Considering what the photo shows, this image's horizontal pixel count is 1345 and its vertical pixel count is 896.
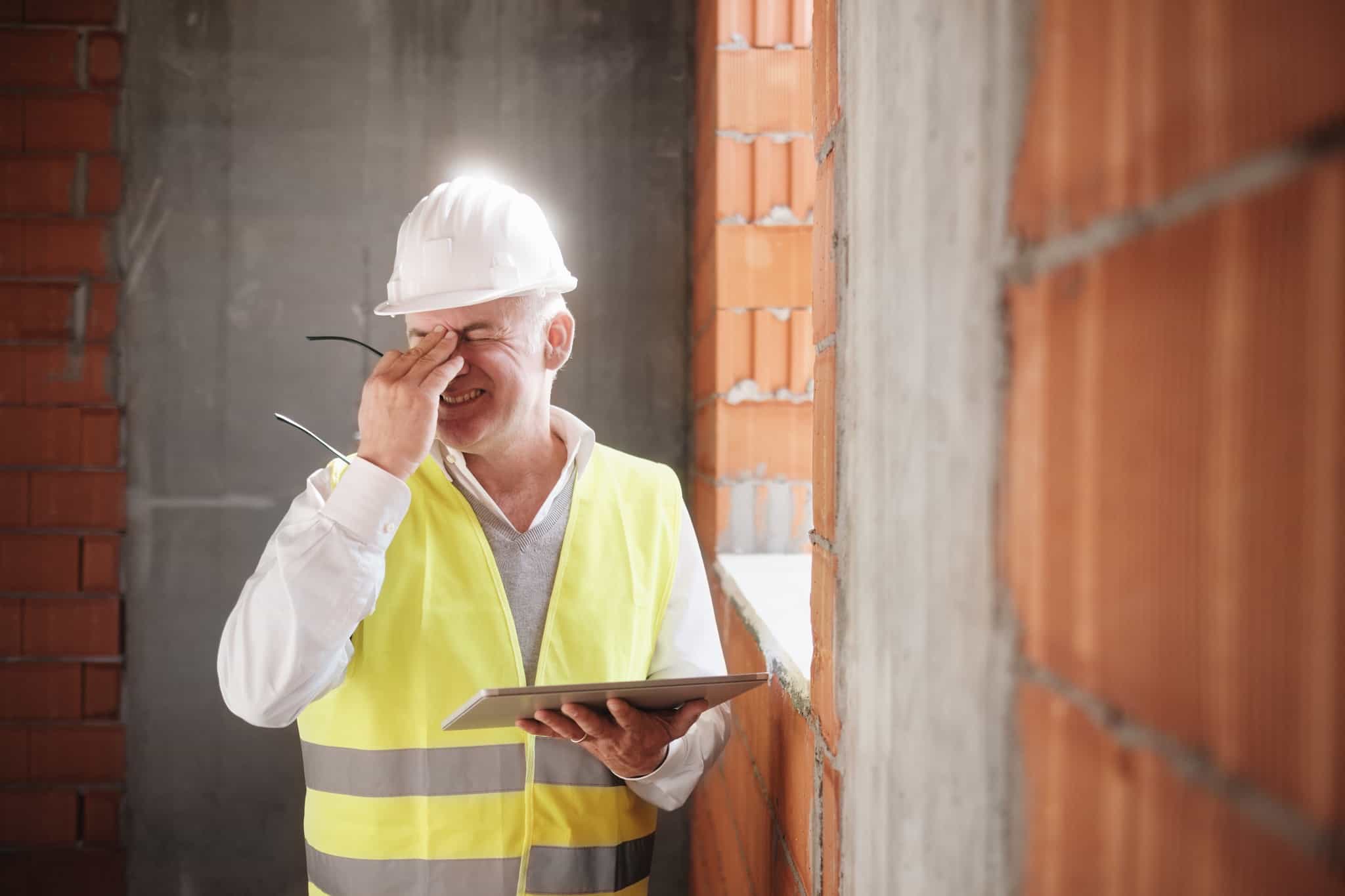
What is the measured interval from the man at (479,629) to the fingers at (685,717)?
0.02 metres

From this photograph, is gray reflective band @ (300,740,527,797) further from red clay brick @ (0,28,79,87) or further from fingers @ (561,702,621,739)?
red clay brick @ (0,28,79,87)

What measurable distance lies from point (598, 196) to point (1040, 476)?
2329 millimetres

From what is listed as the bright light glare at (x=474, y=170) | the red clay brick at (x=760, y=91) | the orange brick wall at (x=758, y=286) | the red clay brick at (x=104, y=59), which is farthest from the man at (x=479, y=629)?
the red clay brick at (x=104, y=59)

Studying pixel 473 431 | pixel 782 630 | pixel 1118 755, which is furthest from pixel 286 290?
pixel 1118 755

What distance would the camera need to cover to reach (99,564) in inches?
99.2

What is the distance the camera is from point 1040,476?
43cm

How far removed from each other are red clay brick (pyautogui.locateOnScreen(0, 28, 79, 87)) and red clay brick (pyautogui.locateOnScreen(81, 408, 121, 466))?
0.92m

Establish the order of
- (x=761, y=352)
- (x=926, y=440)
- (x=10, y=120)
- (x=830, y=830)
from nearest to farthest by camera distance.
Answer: (x=926, y=440) → (x=830, y=830) → (x=761, y=352) → (x=10, y=120)

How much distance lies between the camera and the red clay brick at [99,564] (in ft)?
8.27

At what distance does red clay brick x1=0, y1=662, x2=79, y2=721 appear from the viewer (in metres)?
2.52

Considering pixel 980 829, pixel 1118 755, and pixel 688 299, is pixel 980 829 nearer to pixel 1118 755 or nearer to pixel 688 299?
pixel 1118 755

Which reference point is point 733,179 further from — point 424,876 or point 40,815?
point 40,815

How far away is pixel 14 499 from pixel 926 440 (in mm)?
2784

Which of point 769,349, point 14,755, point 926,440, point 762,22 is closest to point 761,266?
point 769,349
